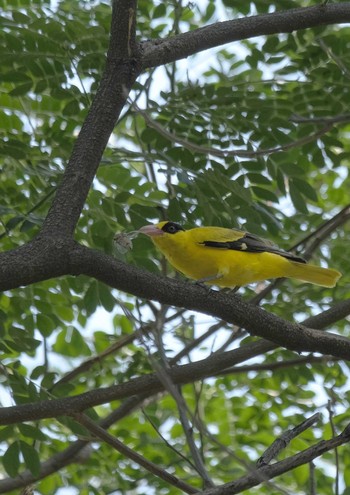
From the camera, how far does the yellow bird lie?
15.5 ft

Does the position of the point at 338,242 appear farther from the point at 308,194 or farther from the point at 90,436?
the point at 90,436

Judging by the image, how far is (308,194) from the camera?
526 centimetres

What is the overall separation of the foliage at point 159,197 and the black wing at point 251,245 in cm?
9

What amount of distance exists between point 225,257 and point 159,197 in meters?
0.49

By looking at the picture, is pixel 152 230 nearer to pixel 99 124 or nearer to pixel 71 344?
pixel 99 124

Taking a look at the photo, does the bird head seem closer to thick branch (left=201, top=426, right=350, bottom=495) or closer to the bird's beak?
the bird's beak

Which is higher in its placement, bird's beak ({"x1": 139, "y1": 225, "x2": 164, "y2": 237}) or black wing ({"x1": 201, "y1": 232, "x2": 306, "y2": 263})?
black wing ({"x1": 201, "y1": 232, "x2": 306, "y2": 263})

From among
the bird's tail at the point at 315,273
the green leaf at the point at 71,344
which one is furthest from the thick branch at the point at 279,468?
the green leaf at the point at 71,344

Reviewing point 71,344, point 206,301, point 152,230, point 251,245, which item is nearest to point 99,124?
point 206,301

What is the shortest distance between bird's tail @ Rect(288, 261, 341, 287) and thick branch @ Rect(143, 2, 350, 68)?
4.61 ft

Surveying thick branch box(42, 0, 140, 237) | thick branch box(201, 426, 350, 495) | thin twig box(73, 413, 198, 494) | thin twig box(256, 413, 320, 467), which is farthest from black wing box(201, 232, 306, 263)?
thick branch box(201, 426, 350, 495)

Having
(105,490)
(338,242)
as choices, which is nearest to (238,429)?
(105,490)

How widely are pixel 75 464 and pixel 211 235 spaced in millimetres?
2203

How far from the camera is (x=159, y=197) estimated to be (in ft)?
16.0
